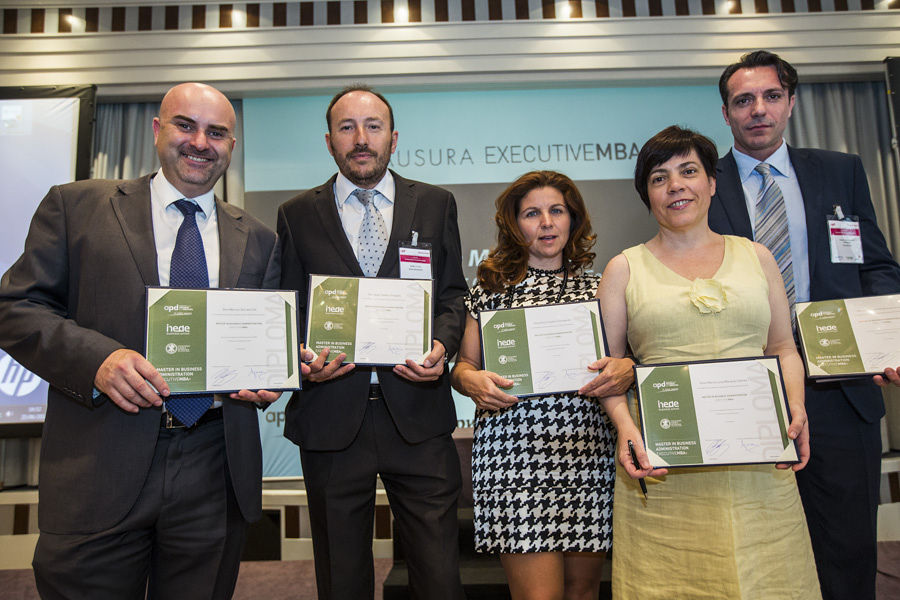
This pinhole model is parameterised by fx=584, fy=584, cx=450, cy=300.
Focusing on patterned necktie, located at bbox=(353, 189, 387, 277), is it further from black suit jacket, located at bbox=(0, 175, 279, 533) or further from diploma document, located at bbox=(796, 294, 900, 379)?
diploma document, located at bbox=(796, 294, 900, 379)

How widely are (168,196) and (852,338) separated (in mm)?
2104

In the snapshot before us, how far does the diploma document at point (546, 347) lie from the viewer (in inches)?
70.9

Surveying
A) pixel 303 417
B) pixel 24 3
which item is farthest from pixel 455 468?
pixel 24 3

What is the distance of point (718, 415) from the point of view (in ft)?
4.89

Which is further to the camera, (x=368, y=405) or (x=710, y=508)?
(x=368, y=405)

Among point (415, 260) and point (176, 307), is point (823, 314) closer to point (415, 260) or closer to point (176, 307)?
point (415, 260)

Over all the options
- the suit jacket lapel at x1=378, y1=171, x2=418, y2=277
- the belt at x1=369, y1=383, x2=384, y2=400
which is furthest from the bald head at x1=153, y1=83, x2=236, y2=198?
the belt at x1=369, y1=383, x2=384, y2=400

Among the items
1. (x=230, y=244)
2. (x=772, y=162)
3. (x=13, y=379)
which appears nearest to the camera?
(x=230, y=244)

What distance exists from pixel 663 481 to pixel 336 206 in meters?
1.38

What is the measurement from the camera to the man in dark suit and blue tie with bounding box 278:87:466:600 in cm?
186

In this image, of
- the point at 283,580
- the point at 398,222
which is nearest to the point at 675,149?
the point at 398,222

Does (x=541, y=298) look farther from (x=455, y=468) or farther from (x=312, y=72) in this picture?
(x=312, y=72)
